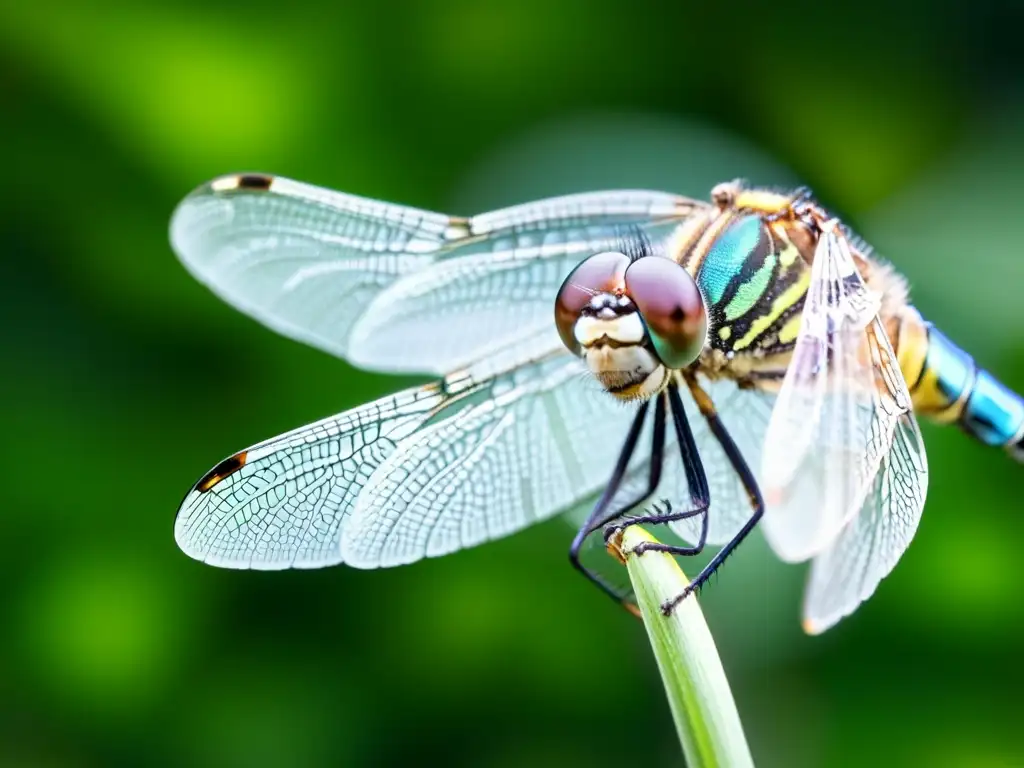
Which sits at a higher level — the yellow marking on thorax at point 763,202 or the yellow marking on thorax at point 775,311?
the yellow marking on thorax at point 763,202

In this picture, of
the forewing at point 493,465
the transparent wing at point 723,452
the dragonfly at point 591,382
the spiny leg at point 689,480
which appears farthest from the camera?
the transparent wing at point 723,452

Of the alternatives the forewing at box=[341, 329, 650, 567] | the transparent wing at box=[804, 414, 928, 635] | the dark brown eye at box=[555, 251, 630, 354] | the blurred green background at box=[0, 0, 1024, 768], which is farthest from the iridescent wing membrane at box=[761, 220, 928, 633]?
the blurred green background at box=[0, 0, 1024, 768]

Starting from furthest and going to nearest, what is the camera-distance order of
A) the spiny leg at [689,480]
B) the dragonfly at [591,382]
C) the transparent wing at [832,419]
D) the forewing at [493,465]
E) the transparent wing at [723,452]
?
1. the transparent wing at [723,452]
2. the forewing at [493,465]
3. the spiny leg at [689,480]
4. the dragonfly at [591,382]
5. the transparent wing at [832,419]

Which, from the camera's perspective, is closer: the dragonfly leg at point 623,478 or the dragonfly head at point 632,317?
the dragonfly head at point 632,317

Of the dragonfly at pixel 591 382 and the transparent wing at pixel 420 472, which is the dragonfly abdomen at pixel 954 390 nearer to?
the dragonfly at pixel 591 382

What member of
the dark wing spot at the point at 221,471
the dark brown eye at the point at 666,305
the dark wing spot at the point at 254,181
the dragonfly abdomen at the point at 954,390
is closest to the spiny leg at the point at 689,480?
the dark brown eye at the point at 666,305

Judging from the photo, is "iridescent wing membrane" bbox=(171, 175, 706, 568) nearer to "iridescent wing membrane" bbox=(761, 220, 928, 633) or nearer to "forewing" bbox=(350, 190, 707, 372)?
"forewing" bbox=(350, 190, 707, 372)
